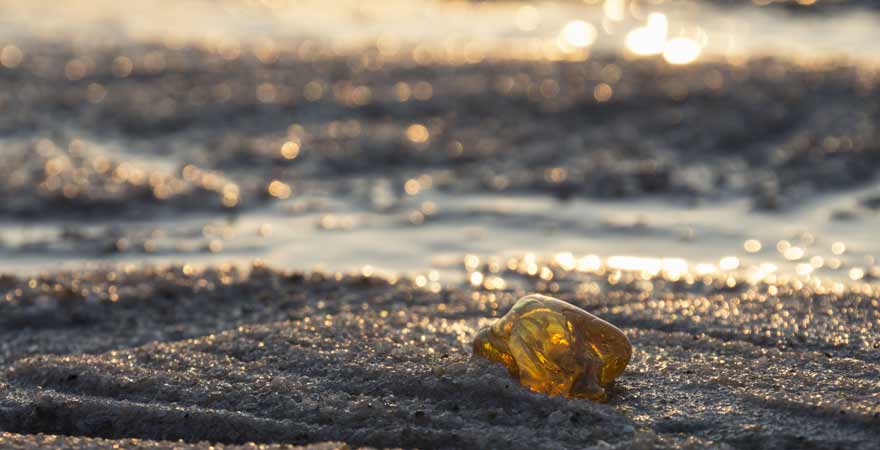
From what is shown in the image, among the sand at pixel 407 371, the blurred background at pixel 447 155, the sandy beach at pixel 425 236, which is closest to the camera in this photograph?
Answer: the sand at pixel 407 371

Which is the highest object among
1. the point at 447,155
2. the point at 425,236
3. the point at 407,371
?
the point at 447,155

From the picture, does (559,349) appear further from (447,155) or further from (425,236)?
(447,155)

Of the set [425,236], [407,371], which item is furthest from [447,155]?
[407,371]

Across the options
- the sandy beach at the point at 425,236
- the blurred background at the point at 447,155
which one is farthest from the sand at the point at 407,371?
the blurred background at the point at 447,155

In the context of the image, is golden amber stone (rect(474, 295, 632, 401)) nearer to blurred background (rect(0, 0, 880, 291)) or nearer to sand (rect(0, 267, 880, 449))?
sand (rect(0, 267, 880, 449))

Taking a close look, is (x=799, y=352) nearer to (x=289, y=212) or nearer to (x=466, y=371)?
(x=466, y=371)

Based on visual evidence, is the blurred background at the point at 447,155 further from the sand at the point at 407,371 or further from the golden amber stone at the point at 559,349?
the golden amber stone at the point at 559,349
